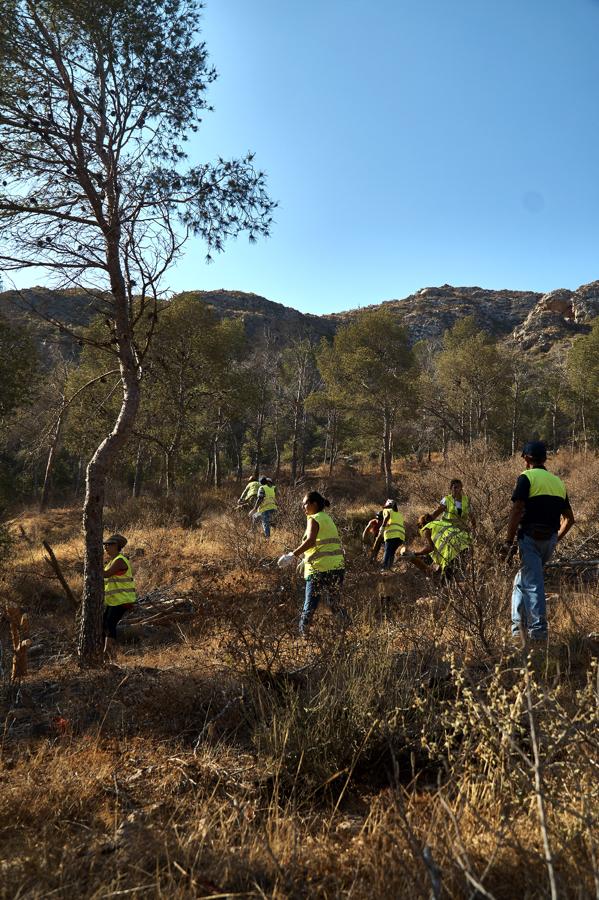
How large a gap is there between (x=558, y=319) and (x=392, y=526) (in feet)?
322

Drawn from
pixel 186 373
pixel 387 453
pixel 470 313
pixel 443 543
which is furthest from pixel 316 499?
pixel 470 313

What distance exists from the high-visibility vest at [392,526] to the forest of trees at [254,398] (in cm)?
477

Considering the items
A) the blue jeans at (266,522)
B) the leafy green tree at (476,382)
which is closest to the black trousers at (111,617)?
the blue jeans at (266,522)

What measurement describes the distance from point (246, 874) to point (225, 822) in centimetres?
45

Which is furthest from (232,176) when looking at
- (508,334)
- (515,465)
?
(508,334)

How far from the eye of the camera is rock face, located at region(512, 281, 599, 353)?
81625 mm

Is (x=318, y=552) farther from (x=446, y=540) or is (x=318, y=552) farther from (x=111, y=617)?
(x=111, y=617)

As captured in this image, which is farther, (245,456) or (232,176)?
(245,456)

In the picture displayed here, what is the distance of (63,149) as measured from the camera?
535cm

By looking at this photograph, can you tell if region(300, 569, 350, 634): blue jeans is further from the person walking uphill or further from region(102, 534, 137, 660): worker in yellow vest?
region(102, 534, 137, 660): worker in yellow vest

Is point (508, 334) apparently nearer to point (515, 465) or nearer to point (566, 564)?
point (515, 465)

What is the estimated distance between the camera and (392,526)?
841 cm

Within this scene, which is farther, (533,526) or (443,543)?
(443,543)

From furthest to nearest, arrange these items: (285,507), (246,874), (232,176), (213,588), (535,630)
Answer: (285,507) → (213,588) → (232,176) → (535,630) → (246,874)
